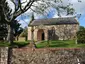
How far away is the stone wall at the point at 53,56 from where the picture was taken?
1920cm

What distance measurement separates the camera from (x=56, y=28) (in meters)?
63.7

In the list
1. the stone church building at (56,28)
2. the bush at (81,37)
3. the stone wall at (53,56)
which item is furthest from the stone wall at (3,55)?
the stone church building at (56,28)

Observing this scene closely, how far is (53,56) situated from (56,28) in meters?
44.7

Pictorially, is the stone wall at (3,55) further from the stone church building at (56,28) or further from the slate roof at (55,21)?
the slate roof at (55,21)

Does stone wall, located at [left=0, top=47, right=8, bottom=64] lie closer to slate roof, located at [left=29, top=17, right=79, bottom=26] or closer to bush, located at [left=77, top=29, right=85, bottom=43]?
bush, located at [left=77, top=29, right=85, bottom=43]

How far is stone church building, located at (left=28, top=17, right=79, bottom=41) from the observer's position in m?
62.1

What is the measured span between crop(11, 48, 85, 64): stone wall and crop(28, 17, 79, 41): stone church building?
139ft

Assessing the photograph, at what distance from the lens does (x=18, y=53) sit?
19516 millimetres

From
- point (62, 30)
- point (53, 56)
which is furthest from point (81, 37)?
point (53, 56)

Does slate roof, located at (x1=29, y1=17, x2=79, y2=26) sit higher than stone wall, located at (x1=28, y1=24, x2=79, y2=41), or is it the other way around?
slate roof, located at (x1=29, y1=17, x2=79, y2=26)

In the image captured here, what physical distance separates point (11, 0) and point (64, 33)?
26.4 meters

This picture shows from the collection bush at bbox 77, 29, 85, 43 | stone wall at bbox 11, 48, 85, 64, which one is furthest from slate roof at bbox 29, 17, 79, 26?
stone wall at bbox 11, 48, 85, 64

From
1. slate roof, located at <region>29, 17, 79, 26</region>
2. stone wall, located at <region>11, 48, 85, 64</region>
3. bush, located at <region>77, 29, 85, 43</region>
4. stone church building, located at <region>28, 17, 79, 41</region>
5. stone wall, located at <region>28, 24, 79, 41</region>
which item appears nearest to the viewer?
stone wall, located at <region>11, 48, 85, 64</region>

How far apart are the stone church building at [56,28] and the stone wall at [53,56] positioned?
139ft
